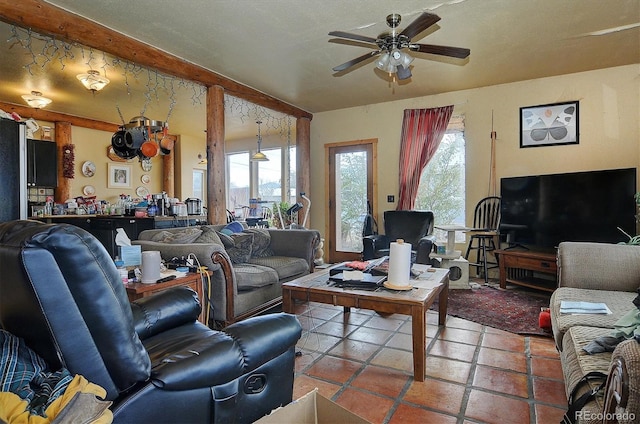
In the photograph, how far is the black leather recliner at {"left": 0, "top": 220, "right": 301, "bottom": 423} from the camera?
87 cm

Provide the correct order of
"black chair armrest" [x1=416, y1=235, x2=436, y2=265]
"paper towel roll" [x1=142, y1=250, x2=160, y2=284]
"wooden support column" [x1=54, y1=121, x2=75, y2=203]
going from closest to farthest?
"paper towel roll" [x1=142, y1=250, x2=160, y2=284], "black chair armrest" [x1=416, y1=235, x2=436, y2=265], "wooden support column" [x1=54, y1=121, x2=75, y2=203]

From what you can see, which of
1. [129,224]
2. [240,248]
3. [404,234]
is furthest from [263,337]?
[129,224]

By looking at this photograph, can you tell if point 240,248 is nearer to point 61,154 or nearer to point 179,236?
point 179,236

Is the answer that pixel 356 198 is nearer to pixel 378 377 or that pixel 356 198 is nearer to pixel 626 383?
pixel 378 377

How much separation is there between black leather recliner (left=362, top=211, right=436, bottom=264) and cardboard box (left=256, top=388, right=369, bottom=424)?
3.29 meters

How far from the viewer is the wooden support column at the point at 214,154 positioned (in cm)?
430

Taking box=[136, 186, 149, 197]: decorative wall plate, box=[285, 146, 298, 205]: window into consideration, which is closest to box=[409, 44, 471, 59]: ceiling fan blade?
box=[285, 146, 298, 205]: window

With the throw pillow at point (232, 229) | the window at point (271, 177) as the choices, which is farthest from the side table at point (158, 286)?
the window at point (271, 177)

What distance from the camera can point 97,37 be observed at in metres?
3.12

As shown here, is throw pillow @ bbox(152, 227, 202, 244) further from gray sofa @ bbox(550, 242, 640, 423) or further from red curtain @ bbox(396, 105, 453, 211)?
red curtain @ bbox(396, 105, 453, 211)

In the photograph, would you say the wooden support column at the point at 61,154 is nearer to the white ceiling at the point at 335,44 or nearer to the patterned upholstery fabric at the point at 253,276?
the white ceiling at the point at 335,44

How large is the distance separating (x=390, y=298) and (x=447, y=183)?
141 inches

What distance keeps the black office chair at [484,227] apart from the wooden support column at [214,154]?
330cm

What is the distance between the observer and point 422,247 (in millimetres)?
4035
